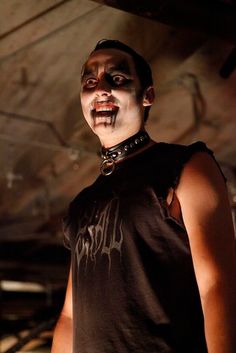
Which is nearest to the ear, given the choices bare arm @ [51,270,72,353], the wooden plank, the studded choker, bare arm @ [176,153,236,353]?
the studded choker

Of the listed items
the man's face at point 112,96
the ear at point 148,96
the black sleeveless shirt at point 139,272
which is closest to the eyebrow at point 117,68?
the man's face at point 112,96

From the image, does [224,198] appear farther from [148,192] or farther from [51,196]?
[51,196]

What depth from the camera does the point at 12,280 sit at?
654 centimetres

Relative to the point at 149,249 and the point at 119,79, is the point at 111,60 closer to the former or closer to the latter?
the point at 119,79

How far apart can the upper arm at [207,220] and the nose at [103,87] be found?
48 centimetres

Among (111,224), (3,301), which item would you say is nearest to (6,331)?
(3,301)

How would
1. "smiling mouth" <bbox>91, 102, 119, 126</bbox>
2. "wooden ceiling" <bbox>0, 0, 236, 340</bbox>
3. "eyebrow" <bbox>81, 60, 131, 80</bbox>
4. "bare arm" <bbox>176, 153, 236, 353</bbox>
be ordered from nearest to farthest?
"bare arm" <bbox>176, 153, 236, 353</bbox>, "smiling mouth" <bbox>91, 102, 119, 126</bbox>, "eyebrow" <bbox>81, 60, 131, 80</bbox>, "wooden ceiling" <bbox>0, 0, 236, 340</bbox>

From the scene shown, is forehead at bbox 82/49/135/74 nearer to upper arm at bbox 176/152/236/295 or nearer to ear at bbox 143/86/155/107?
ear at bbox 143/86/155/107

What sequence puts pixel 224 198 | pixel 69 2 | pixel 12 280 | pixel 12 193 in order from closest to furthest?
pixel 224 198
pixel 69 2
pixel 12 193
pixel 12 280

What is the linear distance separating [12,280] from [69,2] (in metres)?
4.36

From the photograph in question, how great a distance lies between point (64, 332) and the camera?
88.6 inches

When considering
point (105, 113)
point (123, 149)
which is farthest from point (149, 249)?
point (105, 113)

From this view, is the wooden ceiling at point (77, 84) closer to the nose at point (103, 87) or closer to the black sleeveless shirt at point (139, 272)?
the nose at point (103, 87)

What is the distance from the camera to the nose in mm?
2105
